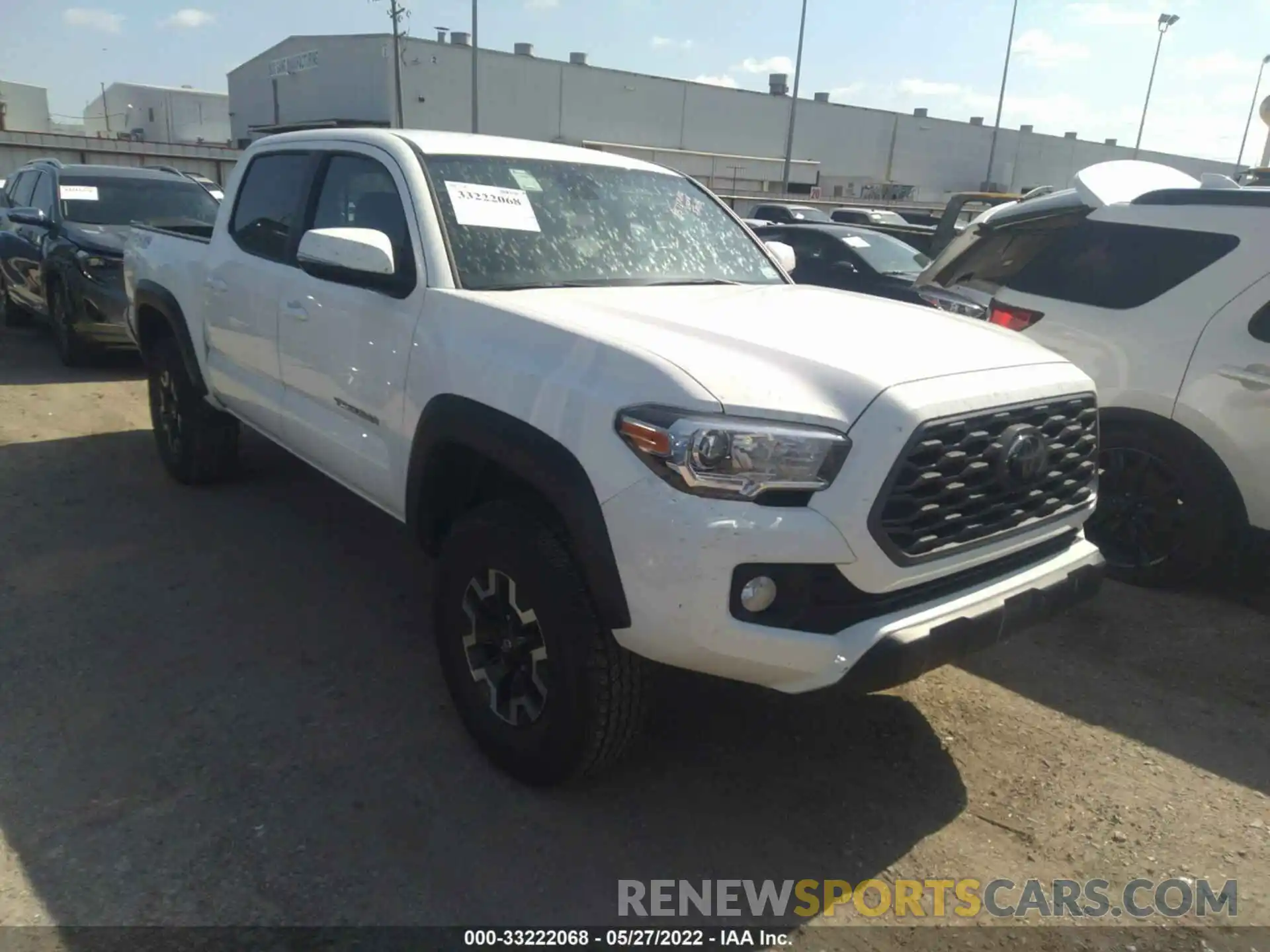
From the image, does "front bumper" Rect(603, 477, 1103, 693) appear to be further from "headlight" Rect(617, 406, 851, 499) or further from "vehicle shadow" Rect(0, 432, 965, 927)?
"vehicle shadow" Rect(0, 432, 965, 927)

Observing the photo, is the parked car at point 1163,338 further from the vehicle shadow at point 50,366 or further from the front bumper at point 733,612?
the vehicle shadow at point 50,366

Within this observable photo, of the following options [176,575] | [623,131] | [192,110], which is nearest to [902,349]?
[176,575]

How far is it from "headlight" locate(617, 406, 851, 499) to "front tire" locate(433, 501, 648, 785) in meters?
0.48

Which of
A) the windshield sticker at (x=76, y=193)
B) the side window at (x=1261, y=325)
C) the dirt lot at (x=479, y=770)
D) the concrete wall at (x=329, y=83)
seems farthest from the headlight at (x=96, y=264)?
the concrete wall at (x=329, y=83)

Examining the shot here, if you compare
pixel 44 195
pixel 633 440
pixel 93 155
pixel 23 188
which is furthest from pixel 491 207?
pixel 93 155

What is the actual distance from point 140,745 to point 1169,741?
3524 mm

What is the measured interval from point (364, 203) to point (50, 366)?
690 cm

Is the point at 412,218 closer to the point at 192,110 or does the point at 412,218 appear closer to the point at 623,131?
the point at 623,131

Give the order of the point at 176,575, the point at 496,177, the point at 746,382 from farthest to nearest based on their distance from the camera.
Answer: the point at 176,575 → the point at 496,177 → the point at 746,382

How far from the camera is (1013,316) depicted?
16.1 ft

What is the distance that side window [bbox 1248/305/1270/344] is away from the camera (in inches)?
161

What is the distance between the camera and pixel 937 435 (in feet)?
7.84

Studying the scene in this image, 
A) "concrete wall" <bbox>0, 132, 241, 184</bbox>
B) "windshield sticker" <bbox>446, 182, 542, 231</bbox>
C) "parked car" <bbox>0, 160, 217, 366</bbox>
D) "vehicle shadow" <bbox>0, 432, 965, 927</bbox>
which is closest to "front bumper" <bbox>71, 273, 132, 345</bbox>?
→ "parked car" <bbox>0, 160, 217, 366</bbox>

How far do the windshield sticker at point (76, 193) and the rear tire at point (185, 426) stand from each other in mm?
4214
